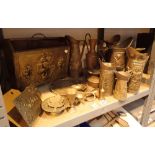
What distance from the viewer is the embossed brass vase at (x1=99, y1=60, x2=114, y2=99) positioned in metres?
0.75

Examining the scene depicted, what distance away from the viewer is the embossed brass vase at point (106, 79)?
75 cm

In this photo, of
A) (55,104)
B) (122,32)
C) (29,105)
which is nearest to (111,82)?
(55,104)

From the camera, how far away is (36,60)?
0.75 metres

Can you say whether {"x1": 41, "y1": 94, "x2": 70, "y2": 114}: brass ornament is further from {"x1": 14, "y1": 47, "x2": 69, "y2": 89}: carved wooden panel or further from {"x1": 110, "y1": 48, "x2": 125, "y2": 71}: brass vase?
{"x1": 110, "y1": 48, "x2": 125, "y2": 71}: brass vase

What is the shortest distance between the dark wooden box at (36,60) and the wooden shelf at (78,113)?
3.8 inches

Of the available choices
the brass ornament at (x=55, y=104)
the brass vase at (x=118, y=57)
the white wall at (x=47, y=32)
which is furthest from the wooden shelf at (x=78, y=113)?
the white wall at (x=47, y=32)

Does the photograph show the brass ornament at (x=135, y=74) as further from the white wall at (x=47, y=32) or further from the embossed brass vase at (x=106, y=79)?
the white wall at (x=47, y=32)

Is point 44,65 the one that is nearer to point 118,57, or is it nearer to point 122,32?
point 118,57

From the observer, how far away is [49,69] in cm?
82

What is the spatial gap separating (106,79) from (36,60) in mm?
330
